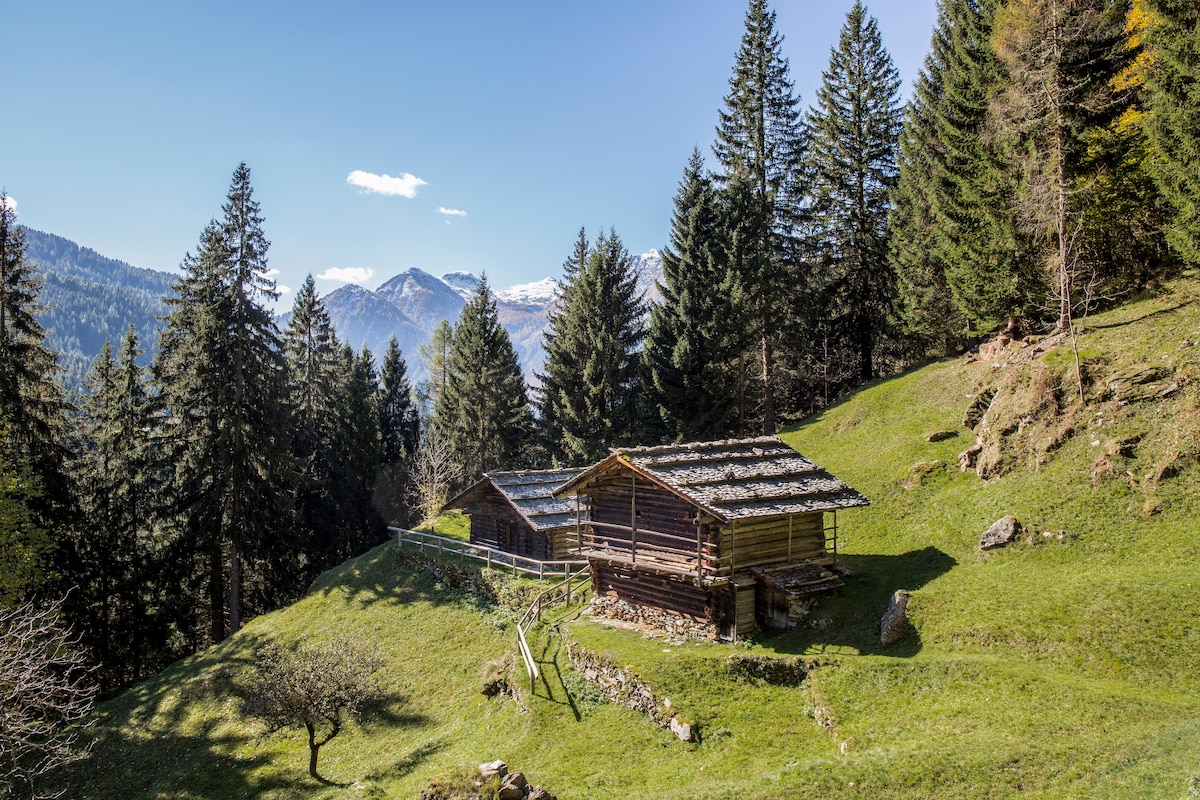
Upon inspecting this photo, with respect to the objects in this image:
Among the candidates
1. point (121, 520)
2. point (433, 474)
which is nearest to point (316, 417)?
point (433, 474)

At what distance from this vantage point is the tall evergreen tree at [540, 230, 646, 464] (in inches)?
1752

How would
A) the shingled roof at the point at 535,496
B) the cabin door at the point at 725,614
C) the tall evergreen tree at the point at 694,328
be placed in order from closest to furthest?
1. the cabin door at the point at 725,614
2. the shingled roof at the point at 535,496
3. the tall evergreen tree at the point at 694,328

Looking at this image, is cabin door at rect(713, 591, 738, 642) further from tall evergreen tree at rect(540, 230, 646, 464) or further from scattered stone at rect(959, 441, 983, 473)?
tall evergreen tree at rect(540, 230, 646, 464)

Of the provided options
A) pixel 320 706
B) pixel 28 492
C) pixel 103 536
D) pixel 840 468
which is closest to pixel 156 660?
pixel 103 536

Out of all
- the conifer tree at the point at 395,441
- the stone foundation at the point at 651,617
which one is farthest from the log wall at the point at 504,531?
the conifer tree at the point at 395,441

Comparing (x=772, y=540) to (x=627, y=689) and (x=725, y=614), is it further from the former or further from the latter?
(x=627, y=689)

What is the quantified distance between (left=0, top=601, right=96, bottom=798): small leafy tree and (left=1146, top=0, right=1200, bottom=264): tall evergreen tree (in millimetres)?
35601

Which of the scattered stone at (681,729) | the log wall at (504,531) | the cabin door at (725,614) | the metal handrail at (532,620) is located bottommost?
the scattered stone at (681,729)

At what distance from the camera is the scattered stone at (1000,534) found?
21.3 m

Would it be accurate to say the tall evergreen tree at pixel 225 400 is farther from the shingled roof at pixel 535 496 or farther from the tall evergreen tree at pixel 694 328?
the tall evergreen tree at pixel 694 328

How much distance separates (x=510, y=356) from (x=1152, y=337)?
4311cm

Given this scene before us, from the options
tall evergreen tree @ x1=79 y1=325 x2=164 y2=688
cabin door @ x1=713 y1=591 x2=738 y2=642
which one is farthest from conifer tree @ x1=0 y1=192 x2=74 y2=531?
cabin door @ x1=713 y1=591 x2=738 y2=642

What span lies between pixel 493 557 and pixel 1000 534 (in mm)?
22420

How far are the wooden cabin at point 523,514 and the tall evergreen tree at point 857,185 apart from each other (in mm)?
Result: 23509
